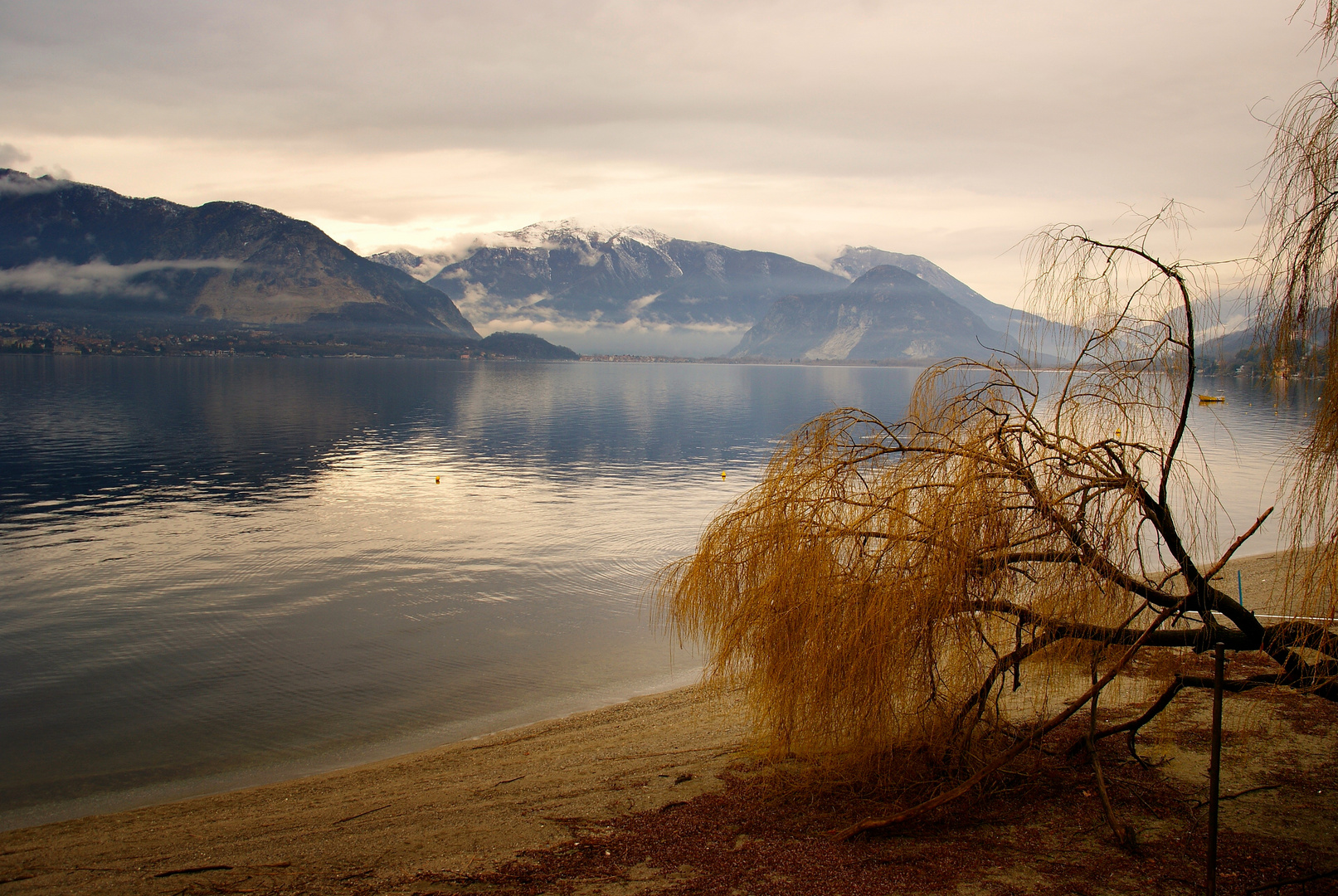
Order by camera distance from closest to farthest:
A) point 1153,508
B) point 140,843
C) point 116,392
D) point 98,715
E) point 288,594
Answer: point 1153,508 < point 140,843 < point 98,715 < point 288,594 < point 116,392

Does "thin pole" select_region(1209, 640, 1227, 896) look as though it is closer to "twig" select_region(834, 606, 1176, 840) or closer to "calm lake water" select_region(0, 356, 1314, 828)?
"twig" select_region(834, 606, 1176, 840)

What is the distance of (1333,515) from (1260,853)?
12.5ft

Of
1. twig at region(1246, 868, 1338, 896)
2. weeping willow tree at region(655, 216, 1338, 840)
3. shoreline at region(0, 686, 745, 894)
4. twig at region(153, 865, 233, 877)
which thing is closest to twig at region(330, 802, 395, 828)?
shoreline at region(0, 686, 745, 894)

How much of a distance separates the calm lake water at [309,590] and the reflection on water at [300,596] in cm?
11

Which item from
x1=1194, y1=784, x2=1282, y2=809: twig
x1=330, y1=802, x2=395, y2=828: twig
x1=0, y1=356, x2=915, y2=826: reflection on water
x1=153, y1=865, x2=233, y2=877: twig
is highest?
x1=1194, y1=784, x2=1282, y2=809: twig

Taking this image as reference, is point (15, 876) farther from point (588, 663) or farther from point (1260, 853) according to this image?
point (1260, 853)

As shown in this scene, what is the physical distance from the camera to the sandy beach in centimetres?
940

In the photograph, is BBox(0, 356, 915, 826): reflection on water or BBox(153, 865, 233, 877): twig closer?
BBox(153, 865, 233, 877): twig

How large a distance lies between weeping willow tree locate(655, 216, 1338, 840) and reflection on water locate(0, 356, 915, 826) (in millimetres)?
10841

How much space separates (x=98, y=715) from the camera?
19.2 metres

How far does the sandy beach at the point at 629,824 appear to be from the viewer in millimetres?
9398

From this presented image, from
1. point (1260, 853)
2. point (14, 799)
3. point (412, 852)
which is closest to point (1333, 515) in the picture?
point (1260, 853)

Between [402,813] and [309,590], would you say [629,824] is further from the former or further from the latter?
[309,590]

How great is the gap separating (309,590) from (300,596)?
0.71 metres
